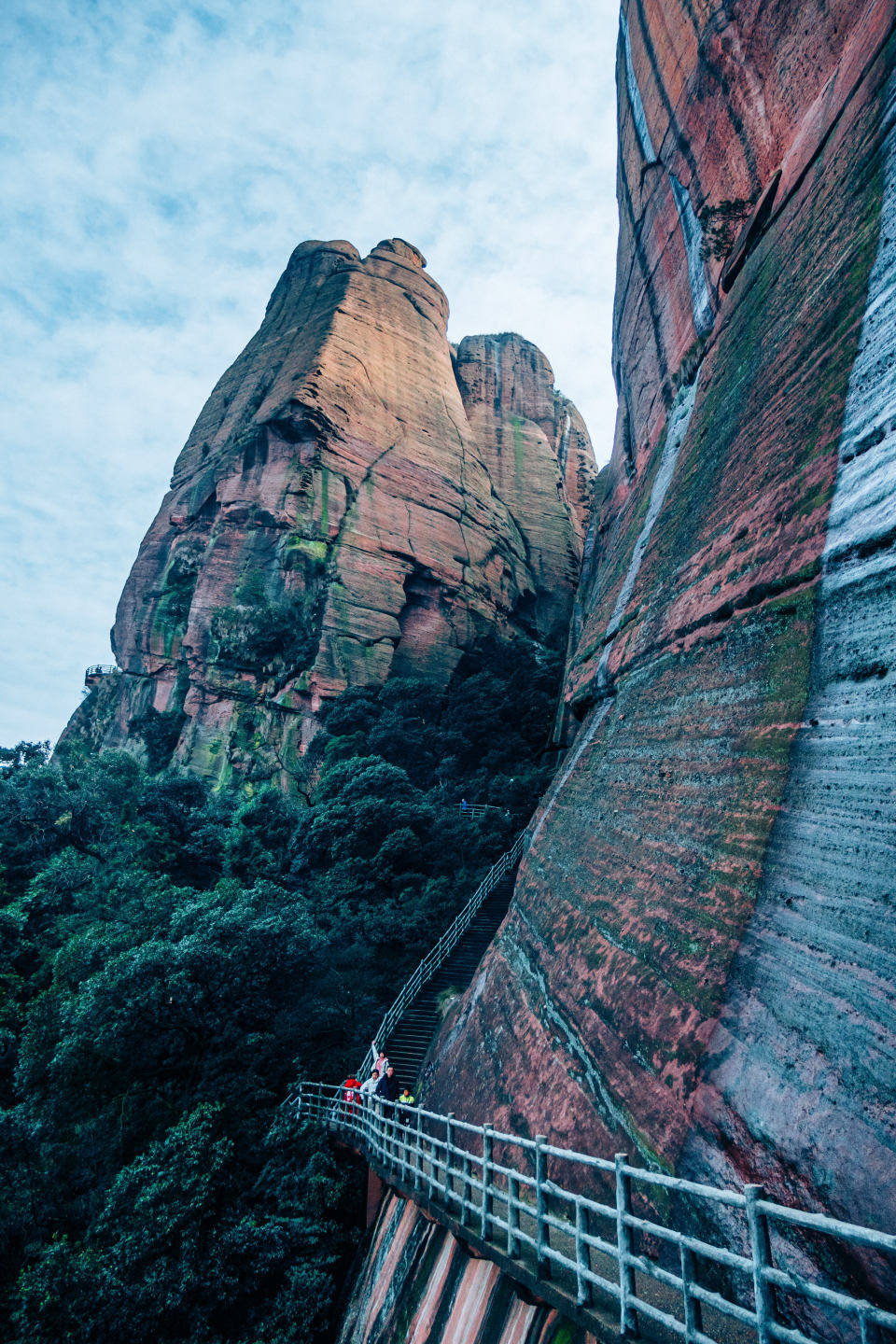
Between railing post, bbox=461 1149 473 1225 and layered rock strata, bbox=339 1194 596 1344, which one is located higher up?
railing post, bbox=461 1149 473 1225

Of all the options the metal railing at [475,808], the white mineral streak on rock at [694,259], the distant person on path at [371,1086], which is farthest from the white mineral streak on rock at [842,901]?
the metal railing at [475,808]

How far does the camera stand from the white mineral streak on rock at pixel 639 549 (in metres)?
9.89

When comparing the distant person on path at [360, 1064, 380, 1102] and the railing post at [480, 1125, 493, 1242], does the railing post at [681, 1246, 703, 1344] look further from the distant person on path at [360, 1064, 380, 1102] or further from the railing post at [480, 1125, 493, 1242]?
the distant person on path at [360, 1064, 380, 1102]

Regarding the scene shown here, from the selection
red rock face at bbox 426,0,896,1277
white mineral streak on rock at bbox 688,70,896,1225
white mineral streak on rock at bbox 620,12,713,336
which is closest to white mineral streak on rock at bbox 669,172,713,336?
white mineral streak on rock at bbox 620,12,713,336

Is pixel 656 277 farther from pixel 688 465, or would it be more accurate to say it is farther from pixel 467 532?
pixel 467 532

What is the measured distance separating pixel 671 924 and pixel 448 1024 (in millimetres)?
6124

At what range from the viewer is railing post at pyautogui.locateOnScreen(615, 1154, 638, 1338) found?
248cm

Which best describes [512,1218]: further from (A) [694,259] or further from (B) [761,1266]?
(A) [694,259]

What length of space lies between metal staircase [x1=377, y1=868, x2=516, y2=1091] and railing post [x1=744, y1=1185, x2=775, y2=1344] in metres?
8.07

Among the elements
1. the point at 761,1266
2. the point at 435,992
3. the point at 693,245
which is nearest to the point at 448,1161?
the point at 761,1266

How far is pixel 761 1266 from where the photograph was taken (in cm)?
183

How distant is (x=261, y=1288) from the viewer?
703 centimetres

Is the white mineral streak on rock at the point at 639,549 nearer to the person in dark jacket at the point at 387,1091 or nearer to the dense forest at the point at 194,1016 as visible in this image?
the person in dark jacket at the point at 387,1091

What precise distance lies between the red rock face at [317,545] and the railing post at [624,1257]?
21.6m
